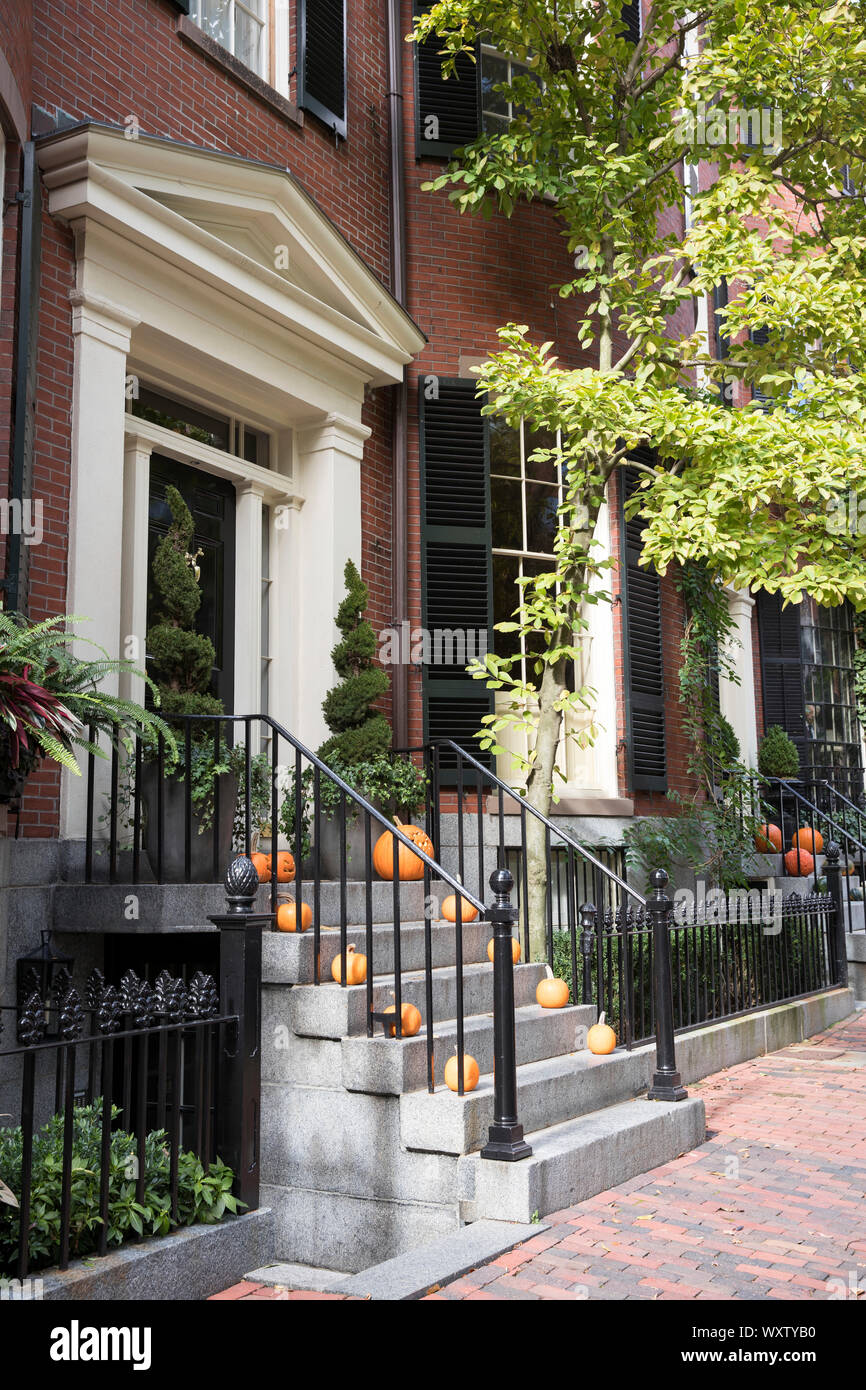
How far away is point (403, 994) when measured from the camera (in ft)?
17.9

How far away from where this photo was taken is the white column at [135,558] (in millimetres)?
6488

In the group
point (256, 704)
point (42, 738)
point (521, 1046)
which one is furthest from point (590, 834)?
point (42, 738)

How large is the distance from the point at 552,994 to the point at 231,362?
4.03 metres

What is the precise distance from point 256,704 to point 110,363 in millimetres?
2306

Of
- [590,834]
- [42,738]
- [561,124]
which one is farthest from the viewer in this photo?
[590,834]

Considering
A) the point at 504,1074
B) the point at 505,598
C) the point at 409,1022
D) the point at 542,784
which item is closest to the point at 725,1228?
the point at 504,1074

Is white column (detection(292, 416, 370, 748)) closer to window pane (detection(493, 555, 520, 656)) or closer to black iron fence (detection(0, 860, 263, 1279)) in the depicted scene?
window pane (detection(493, 555, 520, 656))

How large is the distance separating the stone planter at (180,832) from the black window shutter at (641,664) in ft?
15.5

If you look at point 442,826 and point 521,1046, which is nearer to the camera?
point 521,1046

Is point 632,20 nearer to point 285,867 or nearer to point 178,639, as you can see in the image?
point 178,639

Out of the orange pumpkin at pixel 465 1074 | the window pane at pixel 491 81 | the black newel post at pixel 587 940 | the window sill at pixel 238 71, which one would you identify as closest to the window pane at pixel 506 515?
the window sill at pixel 238 71

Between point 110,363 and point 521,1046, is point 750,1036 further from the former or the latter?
point 110,363

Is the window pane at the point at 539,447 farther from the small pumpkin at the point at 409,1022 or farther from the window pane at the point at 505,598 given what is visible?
the small pumpkin at the point at 409,1022

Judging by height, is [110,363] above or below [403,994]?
above
